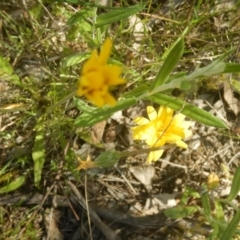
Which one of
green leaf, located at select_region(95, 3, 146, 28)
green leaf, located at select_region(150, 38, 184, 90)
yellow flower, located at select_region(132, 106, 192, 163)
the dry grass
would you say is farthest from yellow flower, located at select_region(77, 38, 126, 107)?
the dry grass

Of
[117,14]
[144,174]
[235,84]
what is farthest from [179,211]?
[117,14]

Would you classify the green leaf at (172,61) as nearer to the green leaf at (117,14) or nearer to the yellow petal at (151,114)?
the green leaf at (117,14)

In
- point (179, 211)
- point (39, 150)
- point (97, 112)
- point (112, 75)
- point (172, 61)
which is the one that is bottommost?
point (179, 211)

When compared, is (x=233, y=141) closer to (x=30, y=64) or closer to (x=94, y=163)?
(x=94, y=163)

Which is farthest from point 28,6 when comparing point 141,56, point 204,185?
point 204,185

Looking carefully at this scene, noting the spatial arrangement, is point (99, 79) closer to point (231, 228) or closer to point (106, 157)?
point (106, 157)

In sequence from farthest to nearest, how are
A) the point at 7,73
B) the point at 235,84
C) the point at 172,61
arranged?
the point at 235,84 → the point at 7,73 → the point at 172,61
